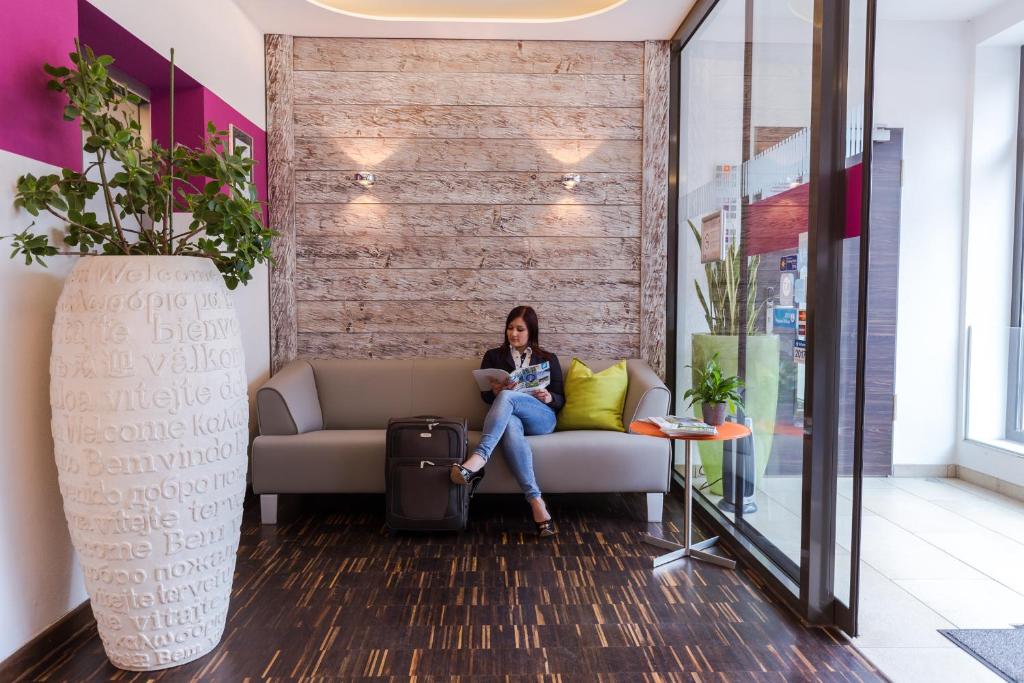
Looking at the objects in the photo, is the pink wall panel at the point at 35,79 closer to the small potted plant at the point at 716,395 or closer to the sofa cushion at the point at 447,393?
the sofa cushion at the point at 447,393

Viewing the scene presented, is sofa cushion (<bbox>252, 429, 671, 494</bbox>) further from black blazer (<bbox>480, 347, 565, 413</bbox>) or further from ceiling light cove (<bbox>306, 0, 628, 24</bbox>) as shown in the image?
ceiling light cove (<bbox>306, 0, 628, 24</bbox>)

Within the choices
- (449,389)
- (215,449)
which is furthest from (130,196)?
(449,389)

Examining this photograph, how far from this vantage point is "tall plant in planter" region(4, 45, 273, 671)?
83.1 inches

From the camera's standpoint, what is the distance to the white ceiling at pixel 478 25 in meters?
4.04

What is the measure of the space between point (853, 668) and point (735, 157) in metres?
2.26

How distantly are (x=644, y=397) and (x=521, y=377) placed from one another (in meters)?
0.70

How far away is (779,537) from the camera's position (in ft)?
9.47

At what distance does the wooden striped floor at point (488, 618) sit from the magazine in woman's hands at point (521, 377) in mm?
784

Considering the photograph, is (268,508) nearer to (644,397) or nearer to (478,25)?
(644,397)

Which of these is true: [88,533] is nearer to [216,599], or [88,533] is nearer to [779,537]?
[216,599]

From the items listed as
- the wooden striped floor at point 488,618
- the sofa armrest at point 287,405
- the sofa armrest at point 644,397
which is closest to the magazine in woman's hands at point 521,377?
the sofa armrest at point 644,397

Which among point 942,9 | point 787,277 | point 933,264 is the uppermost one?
point 942,9

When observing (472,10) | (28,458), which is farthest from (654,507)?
(472,10)

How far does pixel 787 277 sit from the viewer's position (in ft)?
9.14
